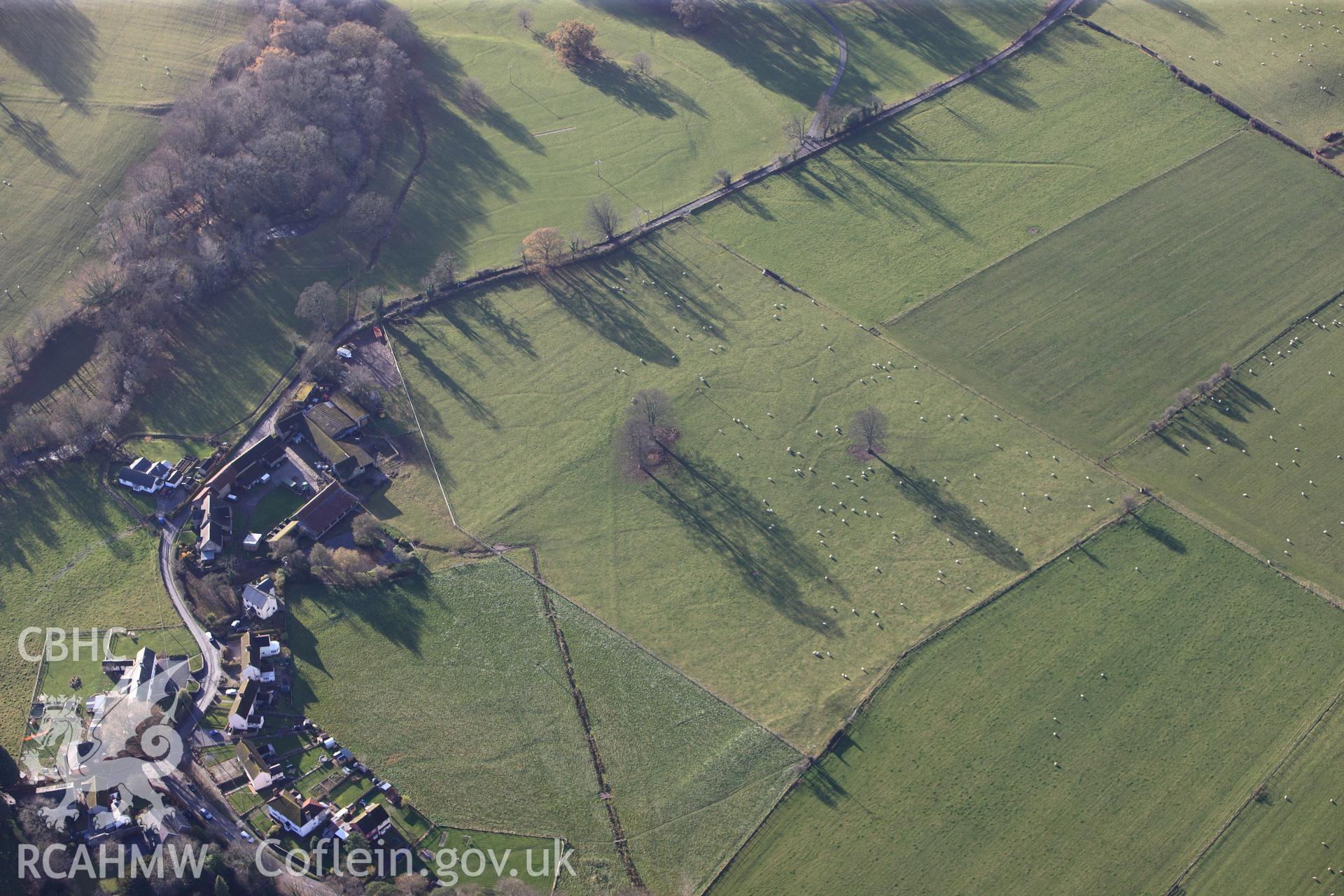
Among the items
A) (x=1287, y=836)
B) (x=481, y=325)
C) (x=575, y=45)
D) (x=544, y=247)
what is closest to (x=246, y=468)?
(x=481, y=325)

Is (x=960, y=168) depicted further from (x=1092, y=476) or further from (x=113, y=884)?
(x=113, y=884)

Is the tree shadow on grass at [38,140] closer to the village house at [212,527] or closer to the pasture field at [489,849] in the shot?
the village house at [212,527]

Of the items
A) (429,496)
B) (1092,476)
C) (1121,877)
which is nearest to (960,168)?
(1092,476)

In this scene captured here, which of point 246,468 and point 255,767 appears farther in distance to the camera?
point 246,468

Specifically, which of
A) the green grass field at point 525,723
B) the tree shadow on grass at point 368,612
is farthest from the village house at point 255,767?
the tree shadow on grass at point 368,612

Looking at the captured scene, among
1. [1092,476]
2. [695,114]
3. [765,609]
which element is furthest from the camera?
[695,114]

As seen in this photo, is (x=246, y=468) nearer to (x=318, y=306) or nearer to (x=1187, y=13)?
(x=318, y=306)
